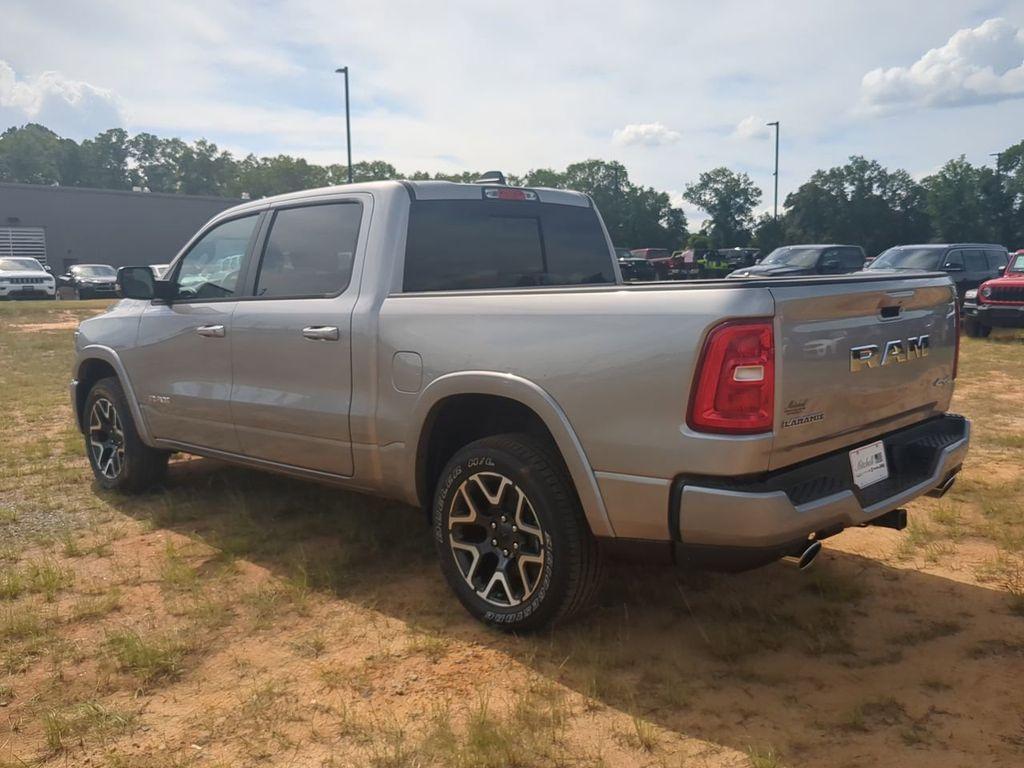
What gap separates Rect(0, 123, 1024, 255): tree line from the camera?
6219cm

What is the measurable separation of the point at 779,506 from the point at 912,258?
613 inches

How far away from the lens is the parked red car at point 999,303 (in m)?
13.8

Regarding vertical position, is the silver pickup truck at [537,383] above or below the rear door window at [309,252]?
below

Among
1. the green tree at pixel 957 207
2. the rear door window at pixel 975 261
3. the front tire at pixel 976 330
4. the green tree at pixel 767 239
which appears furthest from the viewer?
the green tree at pixel 957 207

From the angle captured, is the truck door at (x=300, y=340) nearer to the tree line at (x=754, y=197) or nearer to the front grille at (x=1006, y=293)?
the front grille at (x=1006, y=293)

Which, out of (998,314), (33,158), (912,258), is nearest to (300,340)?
(998,314)

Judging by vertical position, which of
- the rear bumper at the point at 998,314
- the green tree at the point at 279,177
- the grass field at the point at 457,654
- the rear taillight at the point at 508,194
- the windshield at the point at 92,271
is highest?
the green tree at the point at 279,177

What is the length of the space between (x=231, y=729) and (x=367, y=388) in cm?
152

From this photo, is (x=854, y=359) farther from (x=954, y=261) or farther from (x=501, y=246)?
(x=954, y=261)

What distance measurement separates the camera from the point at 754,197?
258 feet

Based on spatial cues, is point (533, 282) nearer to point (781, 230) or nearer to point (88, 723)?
point (88, 723)

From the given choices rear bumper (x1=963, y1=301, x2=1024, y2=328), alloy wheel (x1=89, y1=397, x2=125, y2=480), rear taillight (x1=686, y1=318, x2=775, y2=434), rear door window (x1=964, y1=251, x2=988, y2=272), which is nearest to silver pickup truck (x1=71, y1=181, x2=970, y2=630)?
rear taillight (x1=686, y1=318, x2=775, y2=434)

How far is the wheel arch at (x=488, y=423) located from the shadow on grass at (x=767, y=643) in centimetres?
56

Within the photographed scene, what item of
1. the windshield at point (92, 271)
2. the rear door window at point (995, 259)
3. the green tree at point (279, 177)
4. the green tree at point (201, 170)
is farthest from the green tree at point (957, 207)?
the green tree at point (201, 170)
